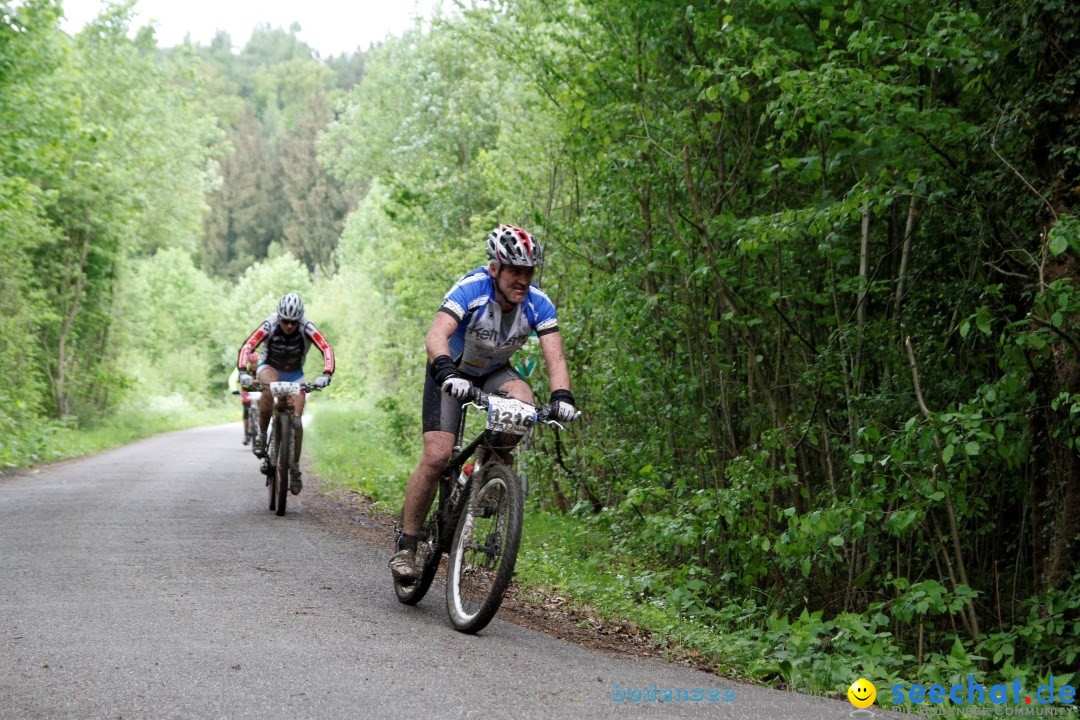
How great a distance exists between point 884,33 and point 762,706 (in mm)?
5174

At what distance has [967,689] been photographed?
5543 mm

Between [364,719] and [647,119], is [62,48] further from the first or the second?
[364,719]

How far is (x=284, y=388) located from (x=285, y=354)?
71 cm

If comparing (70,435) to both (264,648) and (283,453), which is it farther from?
(264,648)

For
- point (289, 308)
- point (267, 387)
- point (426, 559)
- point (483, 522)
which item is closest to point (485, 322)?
point (483, 522)

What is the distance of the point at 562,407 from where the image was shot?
19.3ft

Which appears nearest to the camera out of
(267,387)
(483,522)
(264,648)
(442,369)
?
(264,648)

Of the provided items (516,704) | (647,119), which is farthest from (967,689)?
(647,119)

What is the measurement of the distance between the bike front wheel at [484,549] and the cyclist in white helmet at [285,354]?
16.2 feet

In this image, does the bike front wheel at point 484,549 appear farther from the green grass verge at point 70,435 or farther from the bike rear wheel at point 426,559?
the green grass verge at point 70,435

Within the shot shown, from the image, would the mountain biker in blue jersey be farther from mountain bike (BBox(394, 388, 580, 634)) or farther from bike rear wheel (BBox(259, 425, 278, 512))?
bike rear wheel (BBox(259, 425, 278, 512))

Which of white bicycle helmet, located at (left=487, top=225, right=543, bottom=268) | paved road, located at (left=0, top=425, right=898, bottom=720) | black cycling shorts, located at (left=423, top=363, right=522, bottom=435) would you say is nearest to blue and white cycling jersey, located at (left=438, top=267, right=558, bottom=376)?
black cycling shorts, located at (left=423, top=363, right=522, bottom=435)

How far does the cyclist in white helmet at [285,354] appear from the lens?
10.9m

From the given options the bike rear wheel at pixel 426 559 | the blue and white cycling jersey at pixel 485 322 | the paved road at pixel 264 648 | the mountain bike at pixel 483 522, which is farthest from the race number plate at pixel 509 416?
the paved road at pixel 264 648
